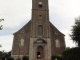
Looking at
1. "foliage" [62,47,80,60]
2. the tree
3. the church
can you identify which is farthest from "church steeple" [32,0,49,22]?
"foliage" [62,47,80,60]

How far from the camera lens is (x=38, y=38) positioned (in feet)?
114

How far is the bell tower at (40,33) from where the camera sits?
34219mm

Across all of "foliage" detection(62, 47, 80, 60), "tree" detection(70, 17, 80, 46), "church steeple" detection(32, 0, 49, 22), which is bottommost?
"foliage" detection(62, 47, 80, 60)

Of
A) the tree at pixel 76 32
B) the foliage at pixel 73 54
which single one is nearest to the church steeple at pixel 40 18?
the tree at pixel 76 32

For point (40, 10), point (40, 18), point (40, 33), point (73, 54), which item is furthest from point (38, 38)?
point (73, 54)

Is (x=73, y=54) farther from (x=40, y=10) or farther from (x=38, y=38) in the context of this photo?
(x=40, y=10)

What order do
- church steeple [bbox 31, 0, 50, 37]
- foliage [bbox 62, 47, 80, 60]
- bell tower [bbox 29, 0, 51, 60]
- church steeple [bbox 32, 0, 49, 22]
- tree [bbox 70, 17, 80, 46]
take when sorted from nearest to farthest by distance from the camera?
foliage [bbox 62, 47, 80, 60], tree [bbox 70, 17, 80, 46], bell tower [bbox 29, 0, 51, 60], church steeple [bbox 31, 0, 50, 37], church steeple [bbox 32, 0, 49, 22]

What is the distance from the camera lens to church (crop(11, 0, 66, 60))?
34.5 metres

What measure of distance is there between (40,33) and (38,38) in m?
1.38

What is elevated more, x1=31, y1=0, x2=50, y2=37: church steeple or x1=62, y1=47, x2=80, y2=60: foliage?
x1=31, y1=0, x2=50, y2=37: church steeple

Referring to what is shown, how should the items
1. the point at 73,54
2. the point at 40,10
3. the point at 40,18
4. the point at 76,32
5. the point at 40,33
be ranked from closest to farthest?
the point at 73,54, the point at 76,32, the point at 40,33, the point at 40,18, the point at 40,10

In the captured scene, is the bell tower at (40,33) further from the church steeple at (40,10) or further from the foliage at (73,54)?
the foliage at (73,54)

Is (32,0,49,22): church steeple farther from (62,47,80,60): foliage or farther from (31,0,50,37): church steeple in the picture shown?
(62,47,80,60): foliage

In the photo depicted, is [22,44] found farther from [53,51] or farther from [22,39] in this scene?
[53,51]
